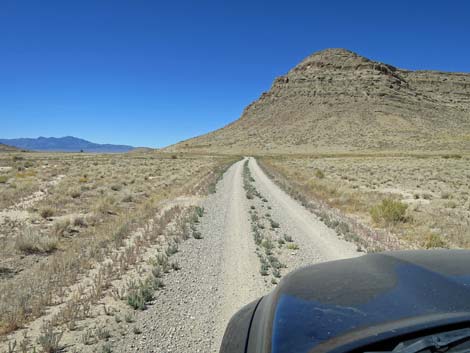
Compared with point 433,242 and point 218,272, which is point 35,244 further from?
point 433,242

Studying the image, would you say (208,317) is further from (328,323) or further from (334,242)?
(334,242)

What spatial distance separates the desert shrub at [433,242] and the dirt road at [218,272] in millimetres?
2341

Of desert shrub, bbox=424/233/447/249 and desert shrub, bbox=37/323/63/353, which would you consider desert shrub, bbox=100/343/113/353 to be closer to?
desert shrub, bbox=37/323/63/353

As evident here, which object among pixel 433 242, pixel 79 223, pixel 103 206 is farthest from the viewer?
pixel 103 206

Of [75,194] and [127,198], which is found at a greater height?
[75,194]

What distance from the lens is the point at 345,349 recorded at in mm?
1449

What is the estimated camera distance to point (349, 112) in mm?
119562

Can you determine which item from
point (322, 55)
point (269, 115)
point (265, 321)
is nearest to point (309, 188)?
point (265, 321)

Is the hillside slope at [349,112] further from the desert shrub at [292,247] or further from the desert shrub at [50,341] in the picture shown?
the desert shrub at [50,341]

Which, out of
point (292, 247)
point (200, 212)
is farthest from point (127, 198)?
point (292, 247)

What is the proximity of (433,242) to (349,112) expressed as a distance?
120 m

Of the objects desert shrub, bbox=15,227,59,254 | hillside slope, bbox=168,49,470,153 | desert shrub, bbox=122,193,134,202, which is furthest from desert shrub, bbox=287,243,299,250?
hillside slope, bbox=168,49,470,153

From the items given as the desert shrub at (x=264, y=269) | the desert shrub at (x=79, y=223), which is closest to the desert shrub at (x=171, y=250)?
the desert shrub at (x=264, y=269)

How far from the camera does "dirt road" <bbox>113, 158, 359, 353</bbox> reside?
4.24 meters
